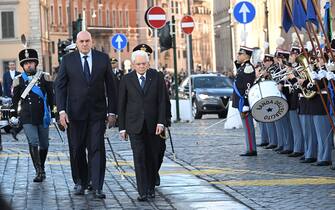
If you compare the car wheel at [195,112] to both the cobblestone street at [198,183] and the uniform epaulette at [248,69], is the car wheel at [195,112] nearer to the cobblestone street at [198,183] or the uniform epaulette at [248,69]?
the cobblestone street at [198,183]

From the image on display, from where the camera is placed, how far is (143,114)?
552 inches

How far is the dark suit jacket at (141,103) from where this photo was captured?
1402 cm

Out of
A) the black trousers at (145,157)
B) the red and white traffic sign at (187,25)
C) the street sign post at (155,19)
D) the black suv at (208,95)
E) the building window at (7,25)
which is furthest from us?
the building window at (7,25)

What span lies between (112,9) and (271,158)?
123265 mm

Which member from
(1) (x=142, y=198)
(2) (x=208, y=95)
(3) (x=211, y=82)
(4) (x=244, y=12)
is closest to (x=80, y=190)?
(1) (x=142, y=198)

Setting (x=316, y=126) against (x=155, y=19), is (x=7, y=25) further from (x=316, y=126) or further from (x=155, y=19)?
(x=316, y=126)

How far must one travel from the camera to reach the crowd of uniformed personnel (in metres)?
16.8

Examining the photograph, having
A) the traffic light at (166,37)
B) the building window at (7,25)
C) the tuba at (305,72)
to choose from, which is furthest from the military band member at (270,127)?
the building window at (7,25)

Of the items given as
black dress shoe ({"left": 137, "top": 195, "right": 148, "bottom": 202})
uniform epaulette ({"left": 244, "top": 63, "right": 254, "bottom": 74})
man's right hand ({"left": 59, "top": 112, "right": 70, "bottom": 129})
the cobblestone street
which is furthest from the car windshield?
black dress shoe ({"left": 137, "top": 195, "right": 148, "bottom": 202})

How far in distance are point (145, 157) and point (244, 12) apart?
13.8 meters

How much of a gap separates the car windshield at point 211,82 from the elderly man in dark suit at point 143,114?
25.2 meters

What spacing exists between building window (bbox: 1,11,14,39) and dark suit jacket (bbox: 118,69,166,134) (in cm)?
7915

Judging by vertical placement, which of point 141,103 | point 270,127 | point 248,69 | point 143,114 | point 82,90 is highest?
point 248,69

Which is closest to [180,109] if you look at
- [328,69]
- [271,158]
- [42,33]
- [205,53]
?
[271,158]
